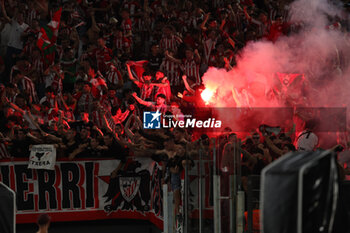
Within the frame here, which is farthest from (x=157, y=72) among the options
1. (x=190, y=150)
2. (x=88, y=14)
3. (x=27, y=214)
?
(x=190, y=150)

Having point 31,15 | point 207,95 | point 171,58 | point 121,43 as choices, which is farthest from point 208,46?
point 31,15

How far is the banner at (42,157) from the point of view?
9.22m

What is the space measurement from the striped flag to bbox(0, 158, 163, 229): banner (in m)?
3.97

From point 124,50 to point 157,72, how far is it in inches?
63.1

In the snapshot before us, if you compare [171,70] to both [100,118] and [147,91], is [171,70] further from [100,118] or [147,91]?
[100,118]

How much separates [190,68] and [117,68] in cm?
162

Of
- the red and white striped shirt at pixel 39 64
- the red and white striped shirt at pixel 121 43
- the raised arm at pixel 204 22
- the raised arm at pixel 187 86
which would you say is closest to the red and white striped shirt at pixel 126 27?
the red and white striped shirt at pixel 121 43

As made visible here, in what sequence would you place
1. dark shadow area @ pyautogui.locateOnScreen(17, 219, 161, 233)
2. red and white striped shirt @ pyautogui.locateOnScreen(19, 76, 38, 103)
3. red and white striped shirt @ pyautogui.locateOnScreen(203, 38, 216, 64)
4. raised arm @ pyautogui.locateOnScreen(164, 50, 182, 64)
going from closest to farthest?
dark shadow area @ pyautogui.locateOnScreen(17, 219, 161, 233) < red and white striped shirt @ pyautogui.locateOnScreen(19, 76, 38, 103) < raised arm @ pyautogui.locateOnScreen(164, 50, 182, 64) < red and white striped shirt @ pyautogui.locateOnScreen(203, 38, 216, 64)

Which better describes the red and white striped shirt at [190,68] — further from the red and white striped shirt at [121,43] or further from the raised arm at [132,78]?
the red and white striped shirt at [121,43]

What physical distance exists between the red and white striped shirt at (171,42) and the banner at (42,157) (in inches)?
179

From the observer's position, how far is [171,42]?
1284cm

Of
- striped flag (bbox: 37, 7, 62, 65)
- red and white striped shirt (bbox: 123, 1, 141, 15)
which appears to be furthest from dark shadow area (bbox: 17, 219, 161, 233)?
red and white striped shirt (bbox: 123, 1, 141, 15)

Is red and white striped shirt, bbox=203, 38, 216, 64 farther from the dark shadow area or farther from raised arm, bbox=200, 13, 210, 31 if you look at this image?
the dark shadow area

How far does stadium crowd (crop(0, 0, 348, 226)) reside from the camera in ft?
31.0
